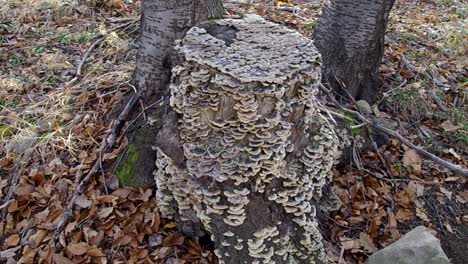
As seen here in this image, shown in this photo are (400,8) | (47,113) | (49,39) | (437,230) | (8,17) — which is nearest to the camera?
(437,230)

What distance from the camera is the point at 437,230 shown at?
3152 millimetres

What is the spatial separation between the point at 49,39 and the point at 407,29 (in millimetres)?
5082

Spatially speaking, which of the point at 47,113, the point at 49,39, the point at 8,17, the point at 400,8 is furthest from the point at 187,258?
the point at 400,8

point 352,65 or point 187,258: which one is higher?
point 352,65

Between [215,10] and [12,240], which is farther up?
[215,10]

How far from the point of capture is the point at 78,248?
265 cm

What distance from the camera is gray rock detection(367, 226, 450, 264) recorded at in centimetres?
251

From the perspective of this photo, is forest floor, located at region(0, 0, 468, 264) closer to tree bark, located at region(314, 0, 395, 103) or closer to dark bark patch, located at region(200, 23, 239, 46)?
tree bark, located at region(314, 0, 395, 103)

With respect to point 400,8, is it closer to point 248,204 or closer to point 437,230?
point 437,230

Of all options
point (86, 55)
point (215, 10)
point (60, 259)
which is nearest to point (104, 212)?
point (60, 259)

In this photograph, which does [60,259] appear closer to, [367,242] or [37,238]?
[37,238]

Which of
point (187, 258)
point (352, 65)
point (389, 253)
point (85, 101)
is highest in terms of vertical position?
point (352, 65)

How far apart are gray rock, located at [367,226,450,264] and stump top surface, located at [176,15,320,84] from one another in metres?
1.29

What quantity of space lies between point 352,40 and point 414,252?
6.52 ft
